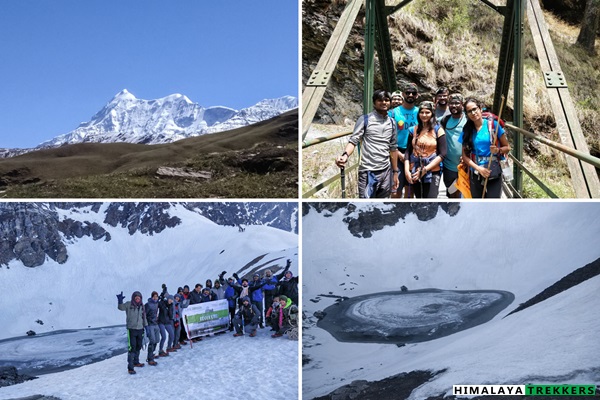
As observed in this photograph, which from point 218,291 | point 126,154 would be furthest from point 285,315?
point 126,154

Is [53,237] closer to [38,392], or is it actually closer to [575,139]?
[38,392]

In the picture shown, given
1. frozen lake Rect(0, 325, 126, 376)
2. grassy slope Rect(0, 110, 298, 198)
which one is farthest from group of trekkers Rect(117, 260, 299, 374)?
grassy slope Rect(0, 110, 298, 198)

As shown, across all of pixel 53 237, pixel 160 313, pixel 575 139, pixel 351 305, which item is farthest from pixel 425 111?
pixel 53 237

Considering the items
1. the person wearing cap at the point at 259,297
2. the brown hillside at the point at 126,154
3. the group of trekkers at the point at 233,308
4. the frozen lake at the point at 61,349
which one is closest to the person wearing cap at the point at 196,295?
the group of trekkers at the point at 233,308

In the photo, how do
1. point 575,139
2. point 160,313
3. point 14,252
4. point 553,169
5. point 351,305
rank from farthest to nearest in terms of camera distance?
1. point 553,169
2. point 14,252
3. point 351,305
4. point 160,313
5. point 575,139

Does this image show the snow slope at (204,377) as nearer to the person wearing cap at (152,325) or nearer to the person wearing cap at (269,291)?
the person wearing cap at (152,325)

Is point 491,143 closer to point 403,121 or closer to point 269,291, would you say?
point 403,121
